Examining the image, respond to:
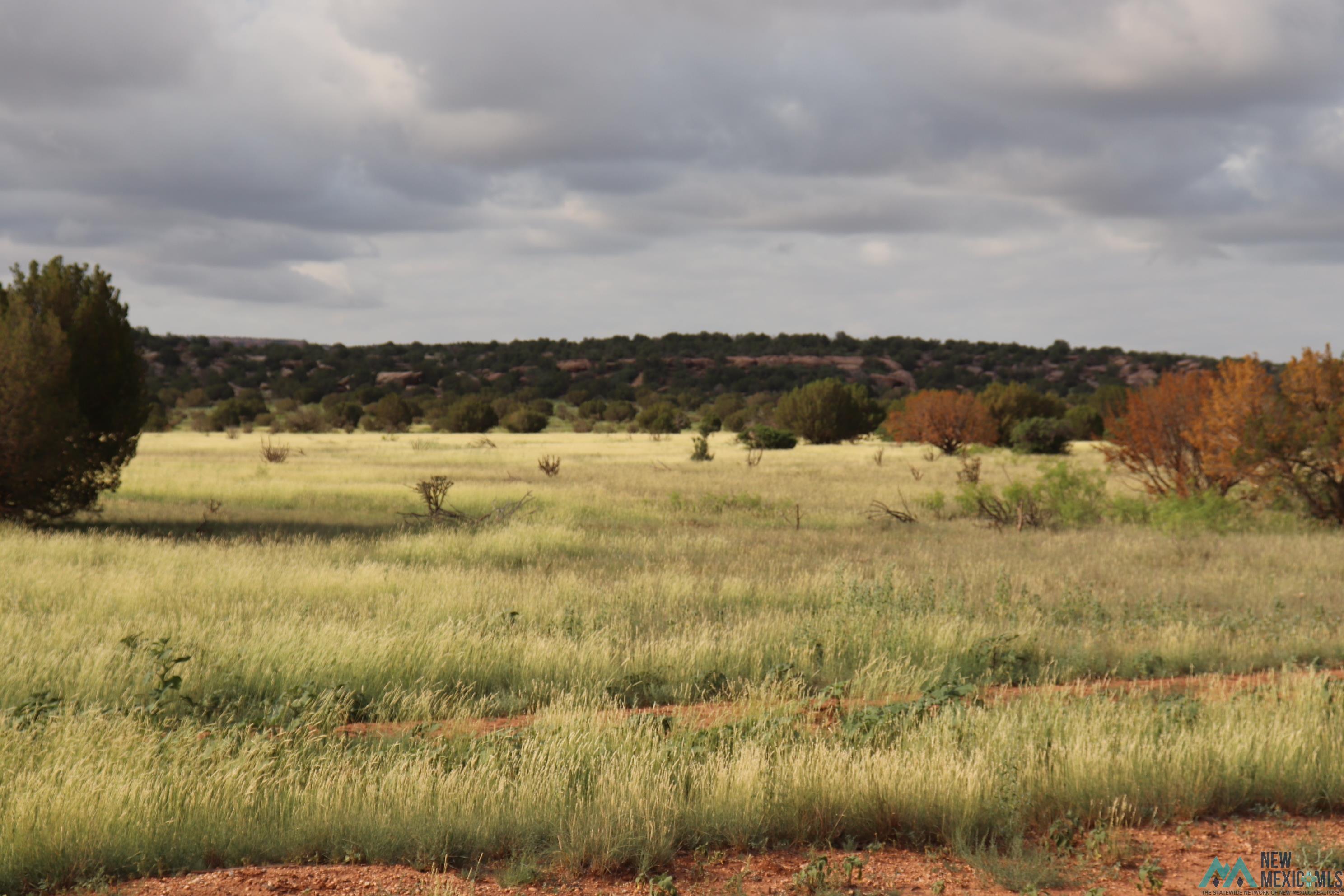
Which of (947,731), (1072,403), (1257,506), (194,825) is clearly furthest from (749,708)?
(1072,403)

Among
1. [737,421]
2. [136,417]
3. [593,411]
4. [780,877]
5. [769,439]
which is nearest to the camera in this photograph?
[780,877]

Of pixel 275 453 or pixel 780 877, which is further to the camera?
pixel 275 453

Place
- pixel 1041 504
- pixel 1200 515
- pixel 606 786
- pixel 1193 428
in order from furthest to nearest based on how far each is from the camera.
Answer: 1. pixel 1193 428
2. pixel 1041 504
3. pixel 1200 515
4. pixel 606 786

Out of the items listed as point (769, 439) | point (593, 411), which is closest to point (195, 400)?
point (593, 411)

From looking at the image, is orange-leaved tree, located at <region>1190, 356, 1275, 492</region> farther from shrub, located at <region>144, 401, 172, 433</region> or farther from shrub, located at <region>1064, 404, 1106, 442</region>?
shrub, located at <region>144, 401, 172, 433</region>

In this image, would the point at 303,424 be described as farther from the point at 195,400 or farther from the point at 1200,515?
the point at 1200,515

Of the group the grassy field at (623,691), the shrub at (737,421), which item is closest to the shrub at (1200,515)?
the grassy field at (623,691)

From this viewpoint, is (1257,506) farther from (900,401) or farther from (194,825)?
(900,401)

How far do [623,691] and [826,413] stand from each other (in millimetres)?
48136

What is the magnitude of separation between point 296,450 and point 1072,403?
56.4 metres

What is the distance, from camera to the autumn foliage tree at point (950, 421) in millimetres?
45531

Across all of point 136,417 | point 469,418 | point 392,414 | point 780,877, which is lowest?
point 780,877

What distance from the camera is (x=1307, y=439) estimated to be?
738 inches

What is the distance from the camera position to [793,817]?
5016mm
